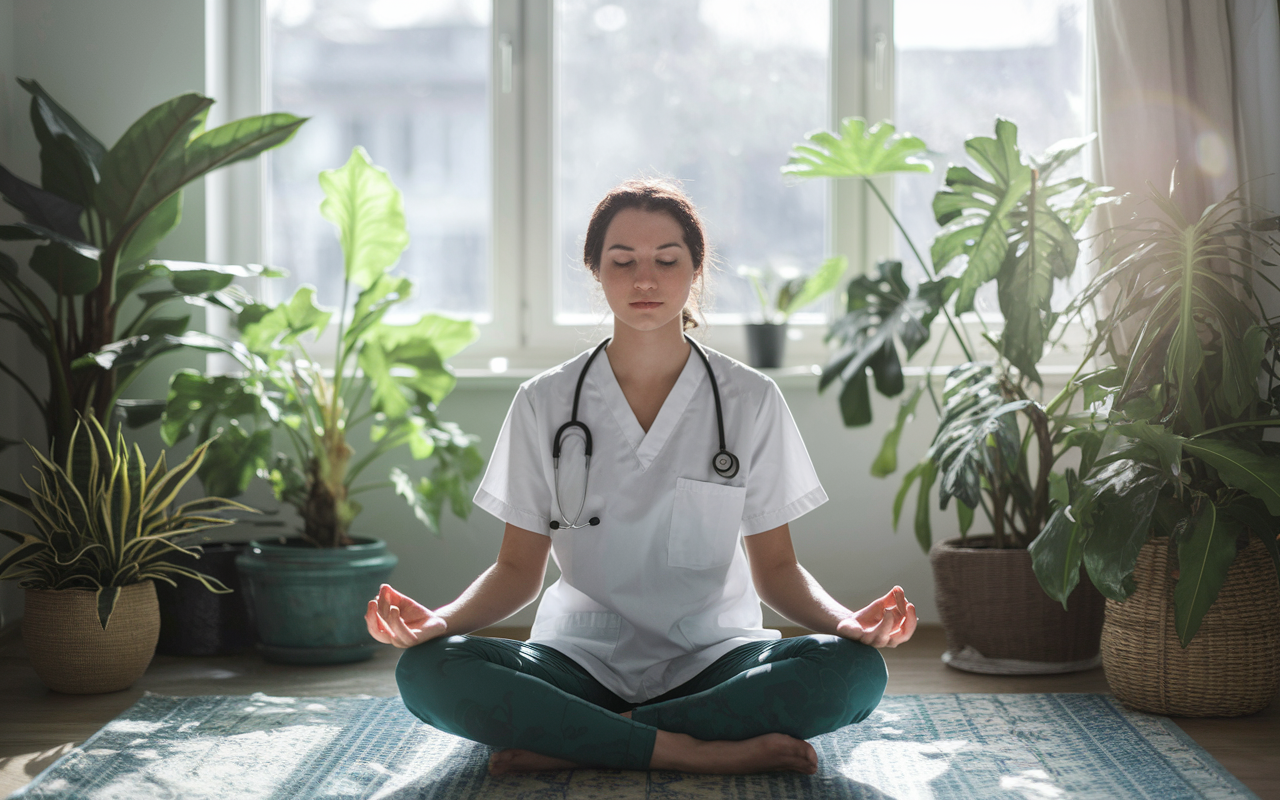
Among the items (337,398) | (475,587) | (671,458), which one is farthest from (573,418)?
(337,398)

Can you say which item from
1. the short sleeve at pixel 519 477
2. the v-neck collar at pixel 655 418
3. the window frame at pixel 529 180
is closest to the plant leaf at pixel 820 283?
the window frame at pixel 529 180

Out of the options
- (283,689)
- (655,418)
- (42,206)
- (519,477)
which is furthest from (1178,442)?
(42,206)

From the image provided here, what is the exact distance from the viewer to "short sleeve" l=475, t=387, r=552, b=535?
1713 millimetres

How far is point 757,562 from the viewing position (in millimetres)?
1740

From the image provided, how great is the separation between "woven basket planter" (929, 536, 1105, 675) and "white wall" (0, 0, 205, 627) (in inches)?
76.8

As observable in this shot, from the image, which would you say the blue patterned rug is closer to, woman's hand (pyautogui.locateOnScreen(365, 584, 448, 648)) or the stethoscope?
woman's hand (pyautogui.locateOnScreen(365, 584, 448, 648))

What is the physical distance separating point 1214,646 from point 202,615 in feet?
6.70

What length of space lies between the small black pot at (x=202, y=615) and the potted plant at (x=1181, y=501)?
1724 mm

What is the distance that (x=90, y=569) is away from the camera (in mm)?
2148

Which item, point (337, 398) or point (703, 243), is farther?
point (337, 398)

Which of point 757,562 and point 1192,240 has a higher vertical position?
point 1192,240

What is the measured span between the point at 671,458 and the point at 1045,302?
2.92 feet

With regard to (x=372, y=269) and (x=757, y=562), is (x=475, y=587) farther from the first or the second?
(x=372, y=269)

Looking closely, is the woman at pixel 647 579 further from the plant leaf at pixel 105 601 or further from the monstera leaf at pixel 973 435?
the plant leaf at pixel 105 601
